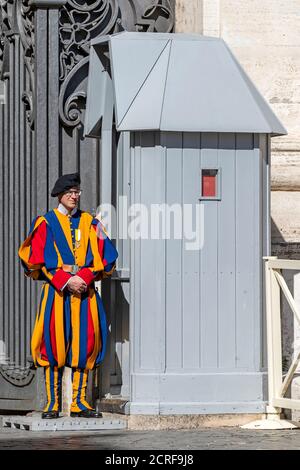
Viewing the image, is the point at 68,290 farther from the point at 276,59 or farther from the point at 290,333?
the point at 276,59

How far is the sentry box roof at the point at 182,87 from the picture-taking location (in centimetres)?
1109

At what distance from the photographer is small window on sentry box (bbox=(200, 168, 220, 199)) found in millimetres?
11172

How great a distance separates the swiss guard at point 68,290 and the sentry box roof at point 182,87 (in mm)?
693

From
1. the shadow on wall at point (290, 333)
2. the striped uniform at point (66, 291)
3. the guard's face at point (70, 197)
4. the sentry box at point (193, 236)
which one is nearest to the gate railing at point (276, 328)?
the sentry box at point (193, 236)

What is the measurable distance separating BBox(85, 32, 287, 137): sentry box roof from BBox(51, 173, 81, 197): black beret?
545 mm

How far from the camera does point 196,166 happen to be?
11.1 meters

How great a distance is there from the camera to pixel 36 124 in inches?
490

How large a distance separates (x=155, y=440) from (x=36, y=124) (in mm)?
3021

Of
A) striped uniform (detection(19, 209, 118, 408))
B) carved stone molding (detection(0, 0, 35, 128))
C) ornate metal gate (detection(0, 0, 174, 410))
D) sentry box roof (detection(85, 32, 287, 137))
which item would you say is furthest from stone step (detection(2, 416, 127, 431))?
carved stone molding (detection(0, 0, 35, 128))

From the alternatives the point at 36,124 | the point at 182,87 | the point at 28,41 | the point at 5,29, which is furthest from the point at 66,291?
the point at 5,29

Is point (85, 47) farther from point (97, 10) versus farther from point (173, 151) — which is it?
point (173, 151)

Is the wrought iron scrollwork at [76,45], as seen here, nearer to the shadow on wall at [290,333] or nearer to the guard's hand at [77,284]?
the guard's hand at [77,284]

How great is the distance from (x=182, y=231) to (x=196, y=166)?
0.43 m

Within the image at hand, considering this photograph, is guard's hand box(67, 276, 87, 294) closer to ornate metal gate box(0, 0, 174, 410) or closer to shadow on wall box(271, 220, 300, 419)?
ornate metal gate box(0, 0, 174, 410)
